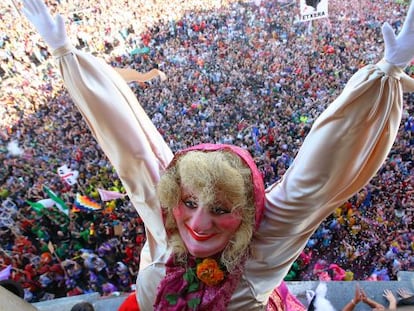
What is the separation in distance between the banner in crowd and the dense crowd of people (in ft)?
2.92

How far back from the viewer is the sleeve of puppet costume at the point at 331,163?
990mm

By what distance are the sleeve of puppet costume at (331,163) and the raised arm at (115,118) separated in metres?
0.37

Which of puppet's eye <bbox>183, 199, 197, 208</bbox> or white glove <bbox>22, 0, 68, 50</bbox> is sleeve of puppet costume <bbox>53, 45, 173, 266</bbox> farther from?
puppet's eye <bbox>183, 199, 197, 208</bbox>

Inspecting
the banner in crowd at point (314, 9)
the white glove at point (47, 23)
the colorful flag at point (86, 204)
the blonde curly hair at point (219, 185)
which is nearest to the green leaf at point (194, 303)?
the blonde curly hair at point (219, 185)

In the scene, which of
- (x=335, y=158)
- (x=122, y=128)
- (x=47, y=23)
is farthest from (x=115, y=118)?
(x=335, y=158)

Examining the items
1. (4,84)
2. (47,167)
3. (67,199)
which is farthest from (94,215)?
(4,84)

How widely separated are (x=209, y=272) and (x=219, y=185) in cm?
29

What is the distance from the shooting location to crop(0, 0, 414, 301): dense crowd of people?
3.05m

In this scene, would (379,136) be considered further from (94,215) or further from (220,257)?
(94,215)

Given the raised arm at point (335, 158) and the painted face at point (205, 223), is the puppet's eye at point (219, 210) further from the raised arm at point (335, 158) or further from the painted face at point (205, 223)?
the raised arm at point (335, 158)

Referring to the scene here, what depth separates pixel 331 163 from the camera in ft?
3.48

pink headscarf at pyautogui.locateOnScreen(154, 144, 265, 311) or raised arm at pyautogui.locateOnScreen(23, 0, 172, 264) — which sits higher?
raised arm at pyautogui.locateOnScreen(23, 0, 172, 264)

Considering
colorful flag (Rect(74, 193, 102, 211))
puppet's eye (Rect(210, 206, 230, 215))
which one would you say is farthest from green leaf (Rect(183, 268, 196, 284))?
colorful flag (Rect(74, 193, 102, 211))

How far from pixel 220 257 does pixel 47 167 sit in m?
3.18
